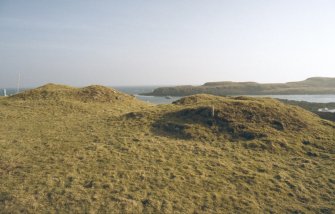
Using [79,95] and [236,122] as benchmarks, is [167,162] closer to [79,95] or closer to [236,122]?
[236,122]

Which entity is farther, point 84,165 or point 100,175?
point 84,165

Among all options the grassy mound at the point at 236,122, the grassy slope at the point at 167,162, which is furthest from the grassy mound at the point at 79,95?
the grassy mound at the point at 236,122

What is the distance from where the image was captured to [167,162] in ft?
71.4

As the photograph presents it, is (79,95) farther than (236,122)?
Yes

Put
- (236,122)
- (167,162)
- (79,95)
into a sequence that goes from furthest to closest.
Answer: (79,95), (236,122), (167,162)

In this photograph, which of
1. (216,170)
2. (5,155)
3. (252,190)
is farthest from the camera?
(5,155)

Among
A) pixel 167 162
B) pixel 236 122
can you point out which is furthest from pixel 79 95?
pixel 167 162

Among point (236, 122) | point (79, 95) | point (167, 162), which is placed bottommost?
point (167, 162)

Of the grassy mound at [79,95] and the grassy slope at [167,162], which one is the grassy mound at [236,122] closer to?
the grassy slope at [167,162]

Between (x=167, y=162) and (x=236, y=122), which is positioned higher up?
(x=236, y=122)

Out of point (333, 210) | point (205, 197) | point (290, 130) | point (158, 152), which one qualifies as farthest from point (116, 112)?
point (333, 210)

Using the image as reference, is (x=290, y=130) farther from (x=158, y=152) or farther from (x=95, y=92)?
(x=95, y=92)

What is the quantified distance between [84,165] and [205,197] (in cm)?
835

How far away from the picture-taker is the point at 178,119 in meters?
31.8
